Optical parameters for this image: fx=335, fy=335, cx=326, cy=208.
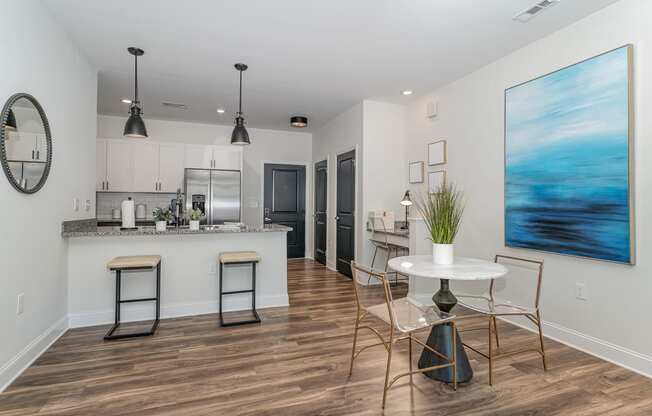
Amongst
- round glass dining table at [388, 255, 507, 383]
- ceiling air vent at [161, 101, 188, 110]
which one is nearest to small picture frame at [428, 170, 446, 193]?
round glass dining table at [388, 255, 507, 383]

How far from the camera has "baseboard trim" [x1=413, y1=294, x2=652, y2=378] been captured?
2.41 meters

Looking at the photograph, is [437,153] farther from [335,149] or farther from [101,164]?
[101,164]

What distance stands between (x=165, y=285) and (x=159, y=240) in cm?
48

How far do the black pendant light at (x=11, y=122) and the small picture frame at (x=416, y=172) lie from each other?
14.0ft

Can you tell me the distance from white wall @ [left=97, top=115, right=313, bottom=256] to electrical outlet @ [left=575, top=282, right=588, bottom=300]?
197 inches

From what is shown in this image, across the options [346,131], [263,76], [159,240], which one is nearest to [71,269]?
[159,240]

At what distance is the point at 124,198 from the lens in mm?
5777

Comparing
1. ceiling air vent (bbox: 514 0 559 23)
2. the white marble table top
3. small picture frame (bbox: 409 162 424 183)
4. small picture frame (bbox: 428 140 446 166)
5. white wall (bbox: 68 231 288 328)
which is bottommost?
white wall (bbox: 68 231 288 328)

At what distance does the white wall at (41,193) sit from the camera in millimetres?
2217

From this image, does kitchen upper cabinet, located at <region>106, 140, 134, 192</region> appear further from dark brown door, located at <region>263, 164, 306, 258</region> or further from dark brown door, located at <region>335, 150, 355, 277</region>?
dark brown door, located at <region>335, 150, 355, 277</region>

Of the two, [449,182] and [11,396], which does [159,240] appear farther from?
[449,182]

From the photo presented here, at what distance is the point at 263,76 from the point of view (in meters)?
4.07

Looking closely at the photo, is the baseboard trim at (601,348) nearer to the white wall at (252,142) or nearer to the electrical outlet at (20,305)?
the electrical outlet at (20,305)

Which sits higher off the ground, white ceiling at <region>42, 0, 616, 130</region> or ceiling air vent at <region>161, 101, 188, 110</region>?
white ceiling at <region>42, 0, 616, 130</region>
